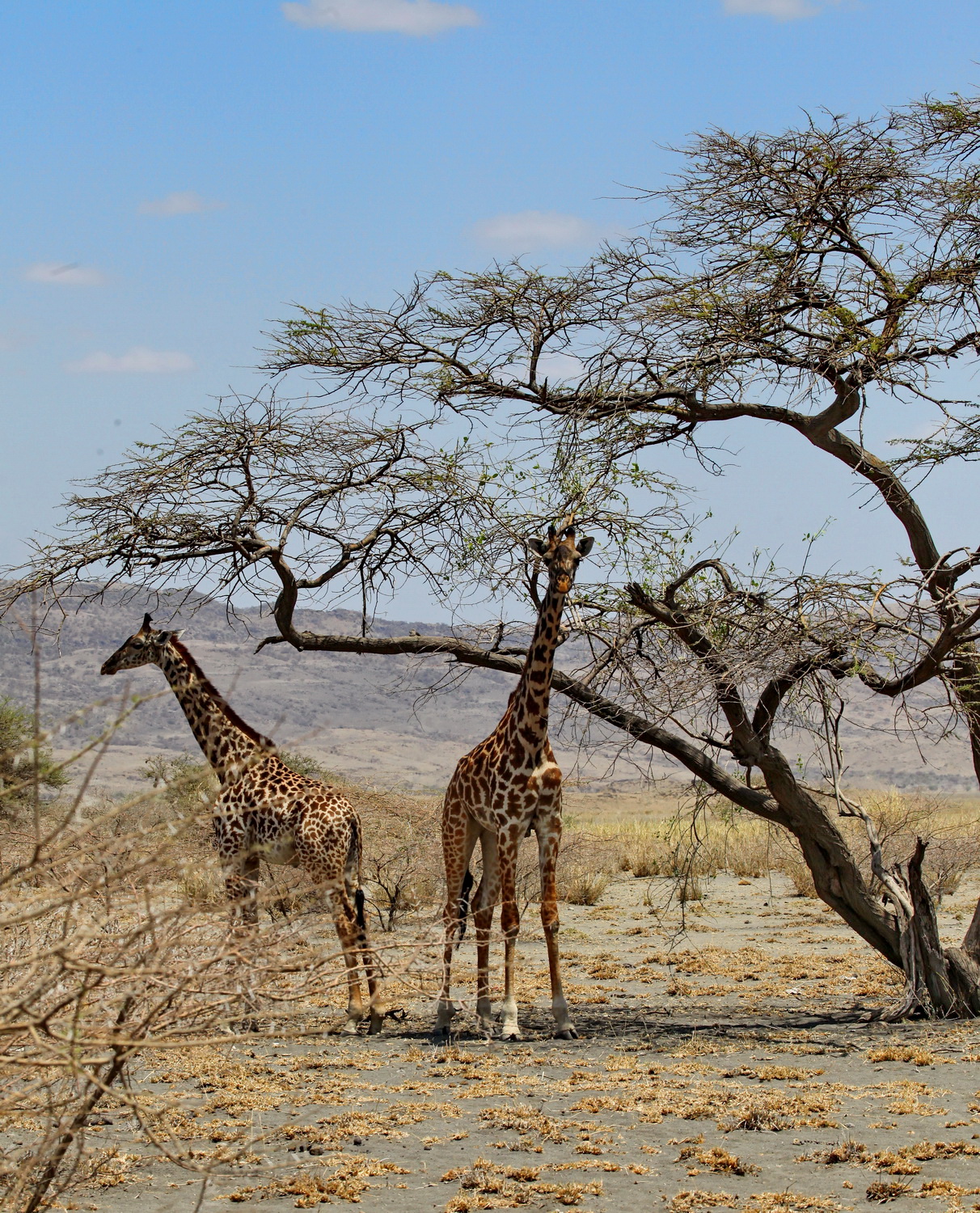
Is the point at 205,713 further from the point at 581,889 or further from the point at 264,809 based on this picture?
the point at 581,889

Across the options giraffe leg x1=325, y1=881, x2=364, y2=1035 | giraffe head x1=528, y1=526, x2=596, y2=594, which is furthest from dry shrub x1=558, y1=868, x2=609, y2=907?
giraffe head x1=528, y1=526, x2=596, y2=594

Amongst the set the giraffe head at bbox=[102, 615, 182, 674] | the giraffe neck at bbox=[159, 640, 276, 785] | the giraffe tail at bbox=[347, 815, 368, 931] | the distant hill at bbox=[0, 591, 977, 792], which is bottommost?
the distant hill at bbox=[0, 591, 977, 792]

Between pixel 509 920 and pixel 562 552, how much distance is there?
2.48m

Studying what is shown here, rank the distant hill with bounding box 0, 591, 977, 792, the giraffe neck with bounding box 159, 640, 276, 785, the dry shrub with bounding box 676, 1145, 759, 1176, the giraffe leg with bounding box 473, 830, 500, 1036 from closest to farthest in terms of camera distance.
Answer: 1. the dry shrub with bounding box 676, 1145, 759, 1176
2. the giraffe leg with bounding box 473, 830, 500, 1036
3. the giraffe neck with bounding box 159, 640, 276, 785
4. the distant hill with bounding box 0, 591, 977, 792

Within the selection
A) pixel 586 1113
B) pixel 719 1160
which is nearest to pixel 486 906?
pixel 586 1113

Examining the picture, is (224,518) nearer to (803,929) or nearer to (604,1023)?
(604,1023)

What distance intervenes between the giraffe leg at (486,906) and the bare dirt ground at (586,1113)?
0.21 m

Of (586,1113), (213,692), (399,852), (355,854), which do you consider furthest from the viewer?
(399,852)

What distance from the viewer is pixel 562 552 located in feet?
30.3

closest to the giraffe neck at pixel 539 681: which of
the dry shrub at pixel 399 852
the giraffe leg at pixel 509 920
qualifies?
the giraffe leg at pixel 509 920

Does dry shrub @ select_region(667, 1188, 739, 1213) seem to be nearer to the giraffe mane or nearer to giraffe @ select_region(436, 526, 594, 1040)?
giraffe @ select_region(436, 526, 594, 1040)

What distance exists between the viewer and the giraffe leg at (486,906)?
9.39 metres

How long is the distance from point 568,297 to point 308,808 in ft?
14.0

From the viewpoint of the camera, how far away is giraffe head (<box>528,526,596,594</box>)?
9.23 m
